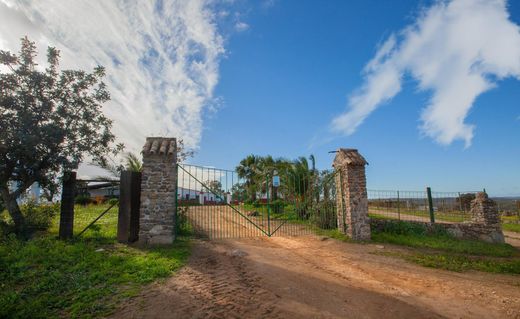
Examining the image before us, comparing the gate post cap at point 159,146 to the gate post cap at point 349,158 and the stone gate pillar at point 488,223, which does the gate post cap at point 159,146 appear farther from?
the stone gate pillar at point 488,223

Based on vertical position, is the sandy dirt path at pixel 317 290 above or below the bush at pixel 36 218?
below

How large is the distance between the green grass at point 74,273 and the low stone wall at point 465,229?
7.57m

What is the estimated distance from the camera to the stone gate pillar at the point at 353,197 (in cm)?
955

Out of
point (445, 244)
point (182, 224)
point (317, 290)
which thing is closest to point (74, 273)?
point (182, 224)

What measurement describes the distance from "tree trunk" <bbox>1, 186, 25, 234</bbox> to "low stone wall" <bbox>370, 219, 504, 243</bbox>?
1284cm

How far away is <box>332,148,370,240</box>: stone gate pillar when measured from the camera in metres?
9.55

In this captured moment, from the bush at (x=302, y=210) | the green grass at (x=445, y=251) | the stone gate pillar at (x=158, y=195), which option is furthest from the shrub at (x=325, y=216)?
the stone gate pillar at (x=158, y=195)

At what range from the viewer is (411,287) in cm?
523

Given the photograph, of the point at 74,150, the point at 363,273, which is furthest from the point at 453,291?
the point at 74,150

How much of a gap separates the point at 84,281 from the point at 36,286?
794 mm

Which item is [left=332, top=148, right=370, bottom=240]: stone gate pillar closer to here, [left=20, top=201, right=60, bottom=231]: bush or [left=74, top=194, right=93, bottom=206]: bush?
[left=20, top=201, right=60, bottom=231]: bush

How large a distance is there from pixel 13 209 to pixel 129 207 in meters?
4.19

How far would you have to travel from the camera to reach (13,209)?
891 centimetres

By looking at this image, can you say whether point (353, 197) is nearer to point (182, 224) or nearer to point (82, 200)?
point (182, 224)
